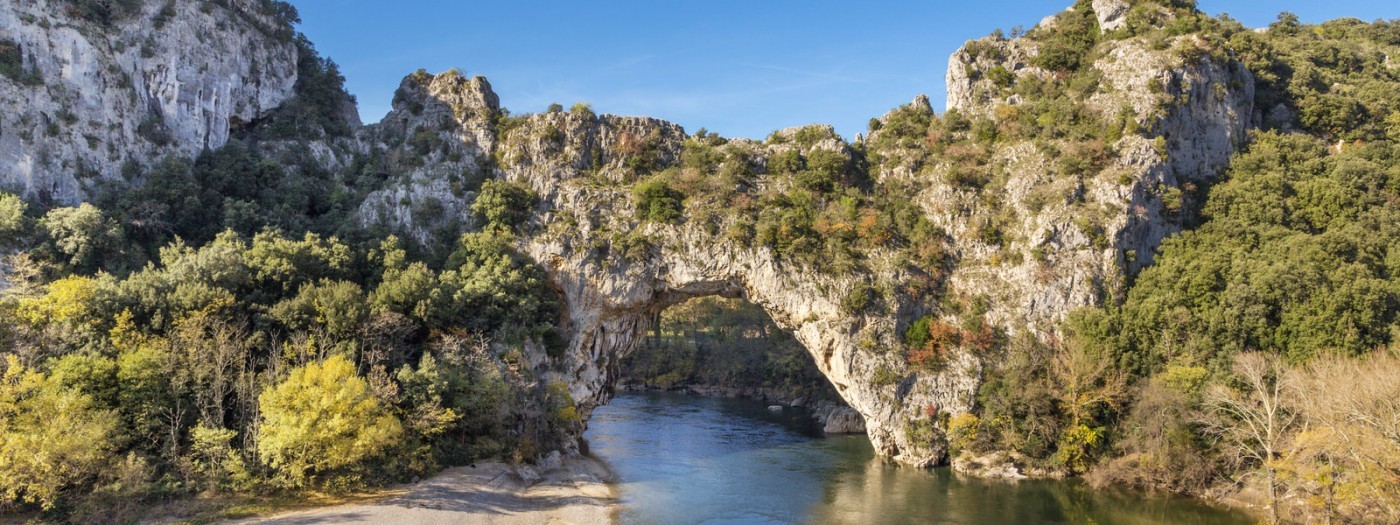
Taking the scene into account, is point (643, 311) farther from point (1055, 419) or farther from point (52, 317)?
point (52, 317)

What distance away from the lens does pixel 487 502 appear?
31594 millimetres

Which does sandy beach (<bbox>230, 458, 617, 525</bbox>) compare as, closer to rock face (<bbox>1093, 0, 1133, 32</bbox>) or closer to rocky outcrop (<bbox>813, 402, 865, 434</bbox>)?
rocky outcrop (<bbox>813, 402, 865, 434</bbox>)

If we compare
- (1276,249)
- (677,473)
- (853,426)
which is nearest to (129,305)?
(677,473)

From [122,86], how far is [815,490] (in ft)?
164

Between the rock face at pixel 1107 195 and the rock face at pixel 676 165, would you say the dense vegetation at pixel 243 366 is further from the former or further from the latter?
the rock face at pixel 1107 195

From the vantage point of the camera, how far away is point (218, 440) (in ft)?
96.5

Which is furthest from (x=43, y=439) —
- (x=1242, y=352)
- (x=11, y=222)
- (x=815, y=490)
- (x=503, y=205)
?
(x=1242, y=352)

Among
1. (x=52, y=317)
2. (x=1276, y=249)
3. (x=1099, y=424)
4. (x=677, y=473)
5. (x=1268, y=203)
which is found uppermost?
(x=1268, y=203)

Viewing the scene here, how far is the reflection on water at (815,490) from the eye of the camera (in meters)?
32.0

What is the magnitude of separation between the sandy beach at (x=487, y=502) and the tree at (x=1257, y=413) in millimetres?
25993

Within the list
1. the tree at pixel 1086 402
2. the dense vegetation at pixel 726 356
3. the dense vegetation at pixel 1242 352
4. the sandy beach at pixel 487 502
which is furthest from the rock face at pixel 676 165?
the dense vegetation at pixel 726 356

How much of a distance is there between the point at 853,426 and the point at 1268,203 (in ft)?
94.9

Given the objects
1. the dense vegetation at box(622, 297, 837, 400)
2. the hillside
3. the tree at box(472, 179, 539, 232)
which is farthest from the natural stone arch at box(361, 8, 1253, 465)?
the dense vegetation at box(622, 297, 837, 400)

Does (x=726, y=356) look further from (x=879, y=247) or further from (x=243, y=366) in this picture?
(x=243, y=366)
